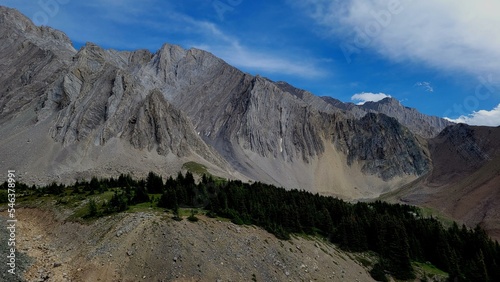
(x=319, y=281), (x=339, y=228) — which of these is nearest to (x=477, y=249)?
(x=339, y=228)

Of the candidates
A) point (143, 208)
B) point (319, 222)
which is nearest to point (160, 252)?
point (143, 208)

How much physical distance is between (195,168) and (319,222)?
95.7m

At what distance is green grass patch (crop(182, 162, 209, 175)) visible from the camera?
6191 inches

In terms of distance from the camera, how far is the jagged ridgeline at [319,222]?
56.0 meters

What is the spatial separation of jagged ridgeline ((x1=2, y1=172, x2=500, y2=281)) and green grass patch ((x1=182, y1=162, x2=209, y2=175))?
228 ft

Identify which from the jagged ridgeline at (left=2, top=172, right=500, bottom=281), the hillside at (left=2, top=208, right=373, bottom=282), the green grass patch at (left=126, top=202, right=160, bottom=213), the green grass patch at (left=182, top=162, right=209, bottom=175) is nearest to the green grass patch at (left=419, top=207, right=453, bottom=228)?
the jagged ridgeline at (left=2, top=172, right=500, bottom=281)

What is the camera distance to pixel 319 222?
71.9 metres

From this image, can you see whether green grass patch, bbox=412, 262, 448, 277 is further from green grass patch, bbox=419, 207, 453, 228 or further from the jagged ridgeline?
green grass patch, bbox=419, 207, 453, 228

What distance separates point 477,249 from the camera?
79.2m

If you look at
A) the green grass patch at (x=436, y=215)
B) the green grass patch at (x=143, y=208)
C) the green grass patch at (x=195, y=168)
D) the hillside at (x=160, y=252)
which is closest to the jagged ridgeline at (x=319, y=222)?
the green grass patch at (x=143, y=208)

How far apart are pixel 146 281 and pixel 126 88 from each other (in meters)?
163

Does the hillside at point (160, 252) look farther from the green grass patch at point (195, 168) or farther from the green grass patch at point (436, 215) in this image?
the green grass patch at point (436, 215)

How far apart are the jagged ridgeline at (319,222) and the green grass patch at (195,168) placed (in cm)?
6958

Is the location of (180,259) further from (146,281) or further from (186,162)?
(186,162)
